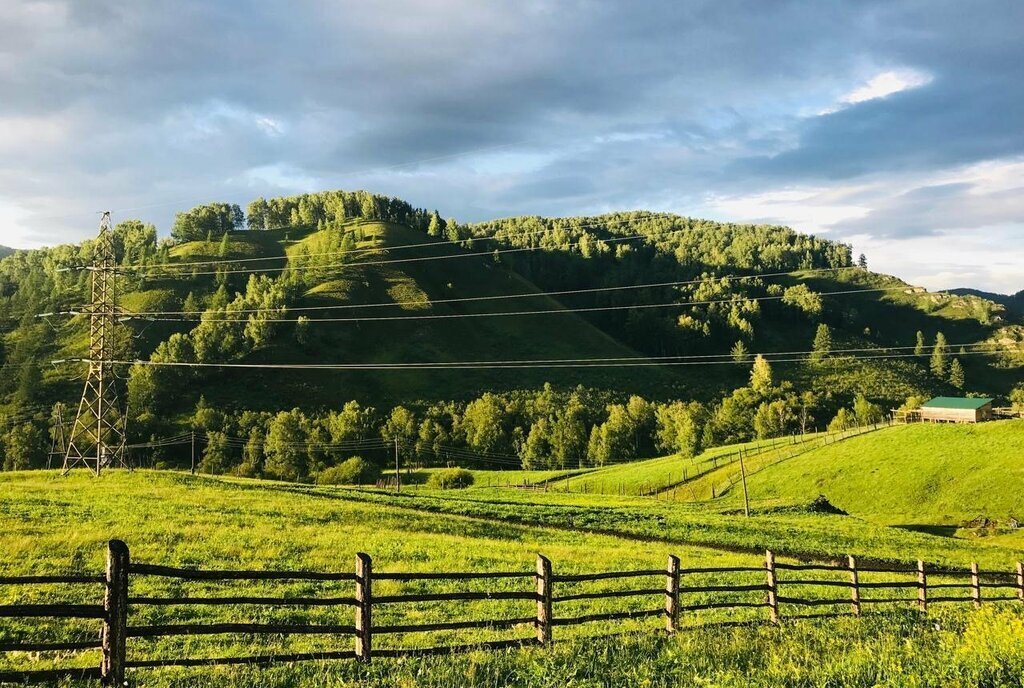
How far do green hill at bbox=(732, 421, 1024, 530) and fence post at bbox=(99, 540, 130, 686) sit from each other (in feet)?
223

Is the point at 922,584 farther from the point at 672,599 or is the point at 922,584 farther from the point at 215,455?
the point at 215,455

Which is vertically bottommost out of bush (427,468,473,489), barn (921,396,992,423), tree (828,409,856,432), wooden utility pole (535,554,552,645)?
bush (427,468,473,489)

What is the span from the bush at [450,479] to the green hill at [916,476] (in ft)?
159

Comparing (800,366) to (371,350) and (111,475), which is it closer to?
(371,350)

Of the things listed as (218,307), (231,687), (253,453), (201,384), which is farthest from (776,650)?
(218,307)

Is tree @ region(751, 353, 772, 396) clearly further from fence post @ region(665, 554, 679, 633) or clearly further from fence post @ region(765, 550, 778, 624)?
fence post @ region(665, 554, 679, 633)

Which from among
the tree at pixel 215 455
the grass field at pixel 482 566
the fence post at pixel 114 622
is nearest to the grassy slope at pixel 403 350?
the tree at pixel 215 455

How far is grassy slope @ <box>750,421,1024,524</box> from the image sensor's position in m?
65.2

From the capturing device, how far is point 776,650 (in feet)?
37.1

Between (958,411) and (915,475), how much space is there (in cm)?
6719

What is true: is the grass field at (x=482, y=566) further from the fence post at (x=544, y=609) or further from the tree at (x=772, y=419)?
the tree at (x=772, y=419)

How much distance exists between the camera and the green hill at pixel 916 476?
211 feet

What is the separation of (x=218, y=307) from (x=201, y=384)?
3357 centimetres

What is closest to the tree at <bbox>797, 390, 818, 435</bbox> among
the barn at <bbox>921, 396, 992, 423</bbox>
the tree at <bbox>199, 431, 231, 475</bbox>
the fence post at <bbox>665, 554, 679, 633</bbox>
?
the barn at <bbox>921, 396, 992, 423</bbox>
